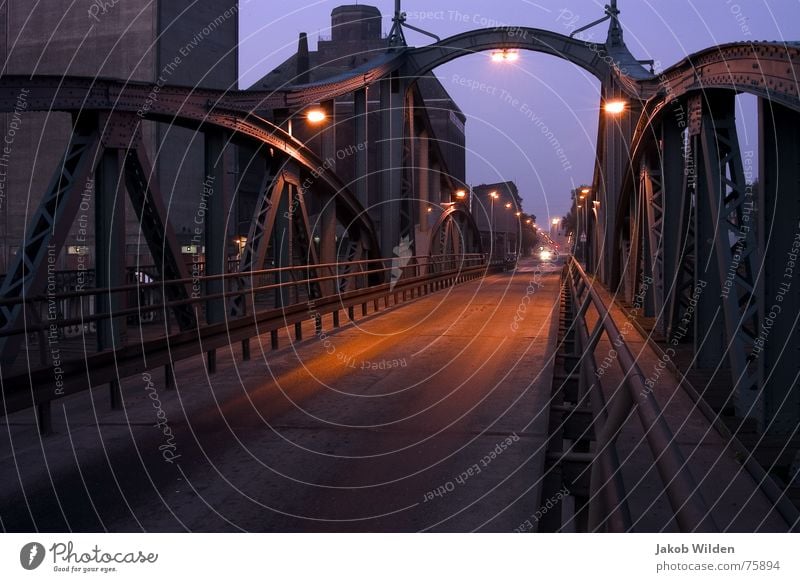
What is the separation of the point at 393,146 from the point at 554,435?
84.6ft

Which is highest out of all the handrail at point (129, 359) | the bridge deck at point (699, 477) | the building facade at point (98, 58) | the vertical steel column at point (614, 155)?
the building facade at point (98, 58)

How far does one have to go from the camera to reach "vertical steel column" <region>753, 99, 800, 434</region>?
23.6 ft

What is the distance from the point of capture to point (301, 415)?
9.78 meters

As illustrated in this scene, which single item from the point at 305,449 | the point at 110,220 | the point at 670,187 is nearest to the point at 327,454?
the point at 305,449

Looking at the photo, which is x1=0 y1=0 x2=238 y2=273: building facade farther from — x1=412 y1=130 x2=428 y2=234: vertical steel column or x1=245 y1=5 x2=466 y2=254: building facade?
x1=412 y1=130 x2=428 y2=234: vertical steel column

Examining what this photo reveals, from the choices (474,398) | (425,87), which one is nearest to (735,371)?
(474,398)

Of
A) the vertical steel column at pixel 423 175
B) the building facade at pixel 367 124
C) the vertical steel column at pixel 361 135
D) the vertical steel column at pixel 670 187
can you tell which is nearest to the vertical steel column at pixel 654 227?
the vertical steel column at pixel 670 187

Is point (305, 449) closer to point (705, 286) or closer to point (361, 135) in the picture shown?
point (705, 286)

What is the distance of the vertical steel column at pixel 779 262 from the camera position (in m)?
7.20

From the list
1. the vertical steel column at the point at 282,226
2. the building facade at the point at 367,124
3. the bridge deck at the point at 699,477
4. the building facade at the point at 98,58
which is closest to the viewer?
the bridge deck at the point at 699,477

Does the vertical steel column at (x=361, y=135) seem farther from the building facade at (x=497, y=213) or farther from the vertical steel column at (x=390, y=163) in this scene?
the building facade at (x=497, y=213)

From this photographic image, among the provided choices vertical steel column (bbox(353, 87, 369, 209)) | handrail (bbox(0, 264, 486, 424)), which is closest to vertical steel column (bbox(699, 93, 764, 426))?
handrail (bbox(0, 264, 486, 424))
